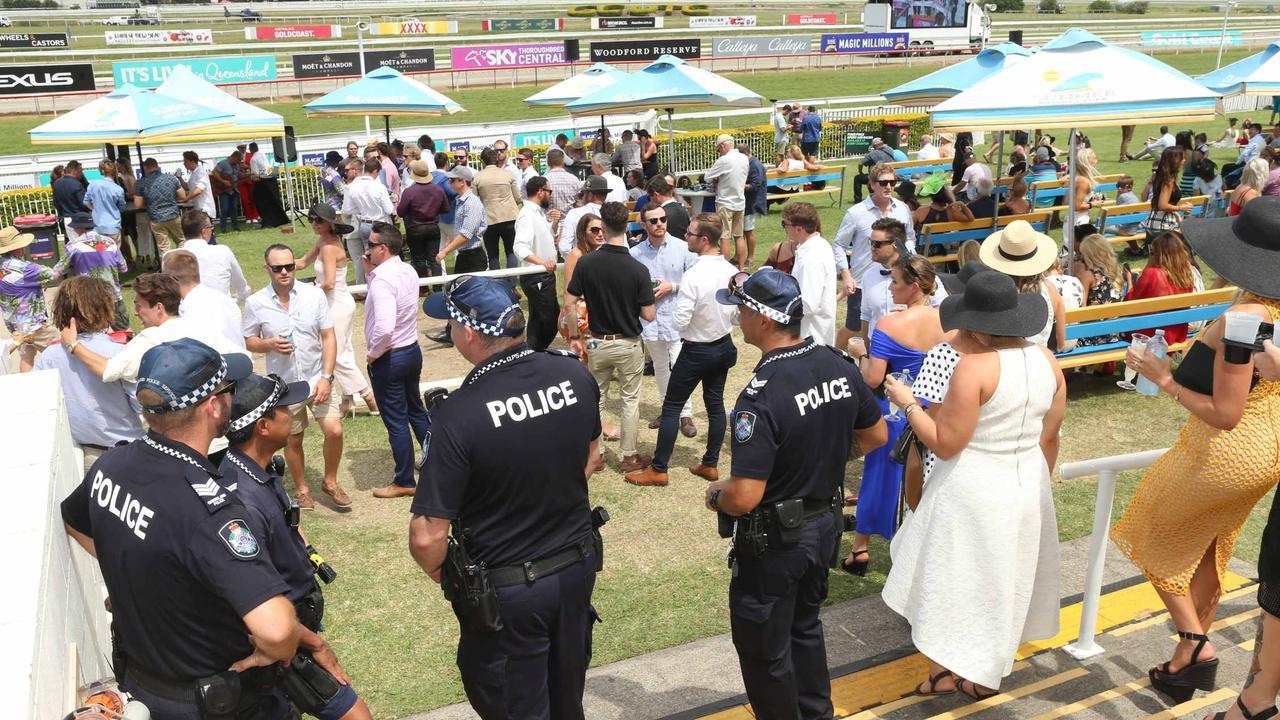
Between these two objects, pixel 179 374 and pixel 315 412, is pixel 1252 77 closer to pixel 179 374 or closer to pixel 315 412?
pixel 315 412

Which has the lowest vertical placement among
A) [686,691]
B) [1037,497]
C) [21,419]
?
[686,691]

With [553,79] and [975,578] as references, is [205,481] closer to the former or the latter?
[975,578]

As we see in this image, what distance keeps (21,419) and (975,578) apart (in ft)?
13.1

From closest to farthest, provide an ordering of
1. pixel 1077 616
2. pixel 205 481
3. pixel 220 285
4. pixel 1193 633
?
pixel 205 481 < pixel 1193 633 < pixel 1077 616 < pixel 220 285

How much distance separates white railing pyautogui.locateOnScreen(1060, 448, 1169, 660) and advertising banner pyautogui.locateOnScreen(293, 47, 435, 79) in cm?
3418

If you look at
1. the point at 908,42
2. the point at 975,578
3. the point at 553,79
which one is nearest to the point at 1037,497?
the point at 975,578

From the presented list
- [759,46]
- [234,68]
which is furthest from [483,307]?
[759,46]

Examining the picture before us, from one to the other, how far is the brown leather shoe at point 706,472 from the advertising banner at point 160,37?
59744 mm

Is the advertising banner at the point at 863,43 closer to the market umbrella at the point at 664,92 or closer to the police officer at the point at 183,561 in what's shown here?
the market umbrella at the point at 664,92

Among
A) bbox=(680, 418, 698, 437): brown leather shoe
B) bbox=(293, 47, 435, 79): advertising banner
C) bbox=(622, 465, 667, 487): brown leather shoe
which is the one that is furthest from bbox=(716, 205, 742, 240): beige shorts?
bbox=(293, 47, 435, 79): advertising banner

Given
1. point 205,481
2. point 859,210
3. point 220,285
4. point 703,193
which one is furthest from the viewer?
point 703,193

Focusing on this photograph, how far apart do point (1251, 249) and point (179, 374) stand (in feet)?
13.0

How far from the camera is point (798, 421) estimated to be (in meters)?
4.04

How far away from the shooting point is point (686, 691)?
4.97 metres
